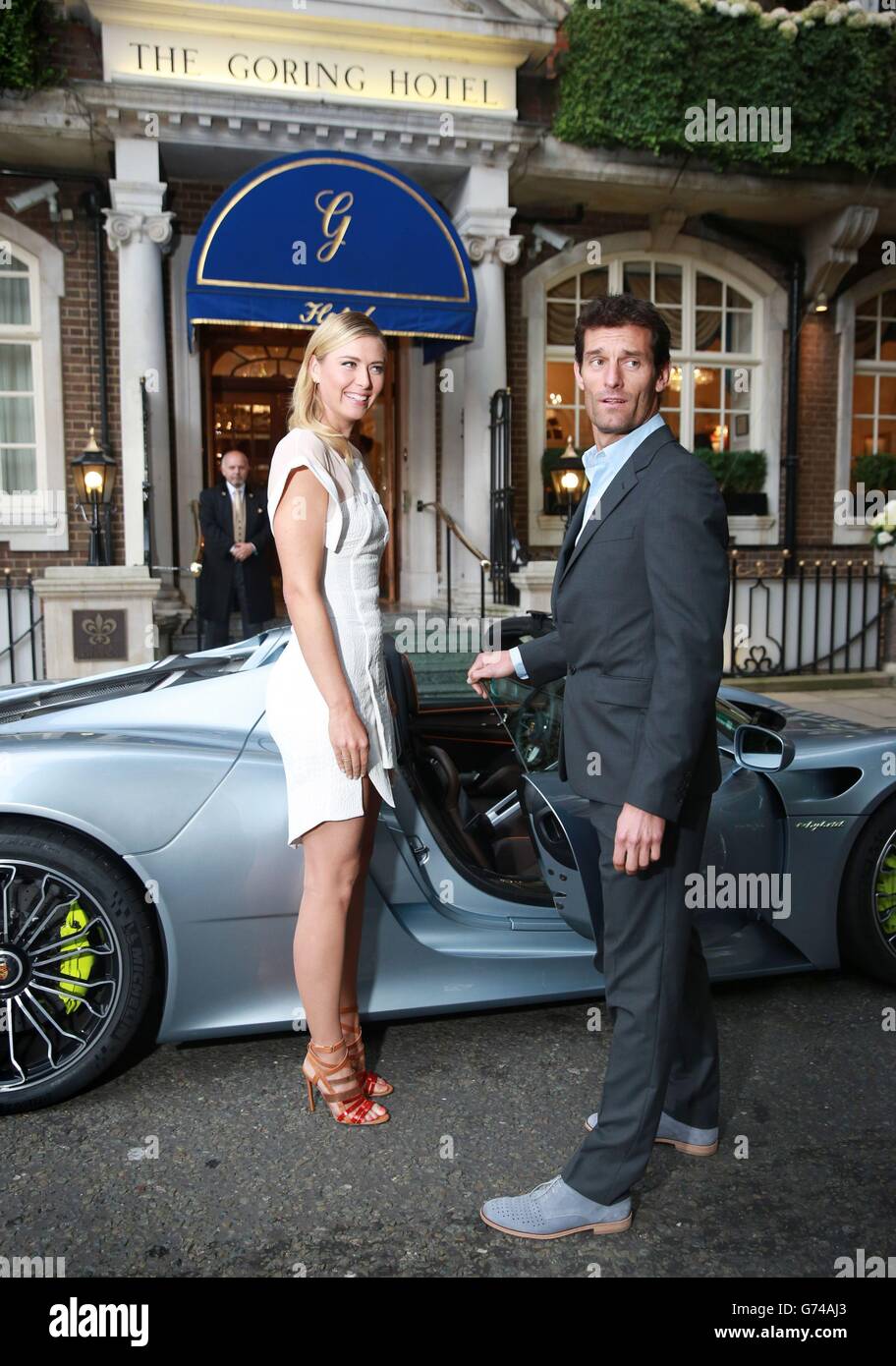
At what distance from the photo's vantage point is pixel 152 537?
9500mm

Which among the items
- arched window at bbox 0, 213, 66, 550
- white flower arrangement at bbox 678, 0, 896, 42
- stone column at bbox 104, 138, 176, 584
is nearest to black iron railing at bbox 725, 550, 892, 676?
white flower arrangement at bbox 678, 0, 896, 42

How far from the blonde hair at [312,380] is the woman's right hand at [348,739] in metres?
0.64

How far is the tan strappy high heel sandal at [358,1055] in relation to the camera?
277 cm

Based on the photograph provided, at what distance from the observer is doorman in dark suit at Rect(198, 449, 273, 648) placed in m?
8.49

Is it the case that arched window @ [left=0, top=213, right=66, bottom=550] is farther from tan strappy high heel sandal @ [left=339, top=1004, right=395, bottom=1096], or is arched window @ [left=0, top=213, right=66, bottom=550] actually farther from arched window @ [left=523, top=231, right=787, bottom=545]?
tan strappy high heel sandal @ [left=339, top=1004, right=395, bottom=1096]

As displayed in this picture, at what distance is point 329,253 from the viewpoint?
29.4 ft

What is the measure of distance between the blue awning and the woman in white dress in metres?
6.71

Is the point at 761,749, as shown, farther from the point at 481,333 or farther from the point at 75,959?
the point at 481,333

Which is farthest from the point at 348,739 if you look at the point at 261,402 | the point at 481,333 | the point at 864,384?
the point at 864,384

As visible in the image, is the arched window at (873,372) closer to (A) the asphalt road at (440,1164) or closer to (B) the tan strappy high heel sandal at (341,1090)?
(A) the asphalt road at (440,1164)

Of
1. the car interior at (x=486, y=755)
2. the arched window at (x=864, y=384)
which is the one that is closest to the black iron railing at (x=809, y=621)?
the arched window at (x=864, y=384)

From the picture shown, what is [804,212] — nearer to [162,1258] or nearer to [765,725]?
[765,725]

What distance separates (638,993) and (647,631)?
756 mm

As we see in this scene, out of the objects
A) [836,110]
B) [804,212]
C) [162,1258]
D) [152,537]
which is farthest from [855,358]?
[162,1258]
